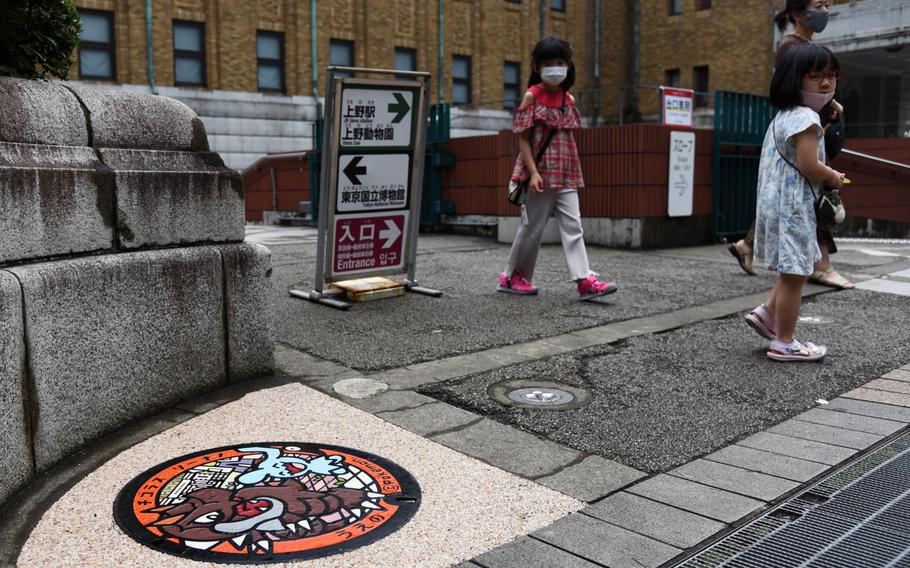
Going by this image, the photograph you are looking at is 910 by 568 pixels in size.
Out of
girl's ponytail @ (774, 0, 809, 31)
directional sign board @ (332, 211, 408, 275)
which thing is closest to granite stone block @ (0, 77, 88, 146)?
directional sign board @ (332, 211, 408, 275)

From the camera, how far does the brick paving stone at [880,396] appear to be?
3826 mm

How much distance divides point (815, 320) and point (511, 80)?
2619 cm

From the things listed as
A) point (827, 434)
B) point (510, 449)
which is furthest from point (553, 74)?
point (510, 449)

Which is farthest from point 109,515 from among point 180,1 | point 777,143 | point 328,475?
point 180,1

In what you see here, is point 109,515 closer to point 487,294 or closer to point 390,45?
point 487,294

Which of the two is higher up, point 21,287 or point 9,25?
point 9,25

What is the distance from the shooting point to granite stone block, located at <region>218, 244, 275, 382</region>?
12.8ft

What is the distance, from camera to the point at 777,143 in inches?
177

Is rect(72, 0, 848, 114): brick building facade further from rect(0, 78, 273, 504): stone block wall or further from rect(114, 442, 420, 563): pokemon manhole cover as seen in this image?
rect(114, 442, 420, 563): pokemon manhole cover

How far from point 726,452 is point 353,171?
387 centimetres

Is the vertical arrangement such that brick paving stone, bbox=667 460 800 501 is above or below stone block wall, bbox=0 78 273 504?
below

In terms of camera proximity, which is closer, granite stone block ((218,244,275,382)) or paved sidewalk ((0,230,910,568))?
paved sidewalk ((0,230,910,568))

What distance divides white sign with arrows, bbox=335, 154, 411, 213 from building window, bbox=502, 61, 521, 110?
24.7 metres

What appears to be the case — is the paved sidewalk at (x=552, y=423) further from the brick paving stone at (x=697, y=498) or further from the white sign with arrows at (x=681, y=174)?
the white sign with arrows at (x=681, y=174)
